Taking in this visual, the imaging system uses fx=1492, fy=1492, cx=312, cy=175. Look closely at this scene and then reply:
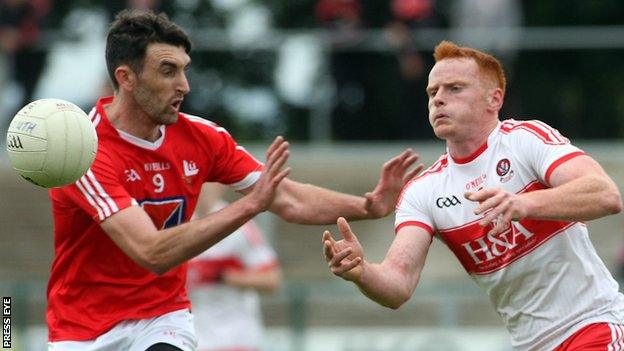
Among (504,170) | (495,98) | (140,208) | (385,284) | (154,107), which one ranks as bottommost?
(385,284)

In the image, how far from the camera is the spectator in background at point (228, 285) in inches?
468

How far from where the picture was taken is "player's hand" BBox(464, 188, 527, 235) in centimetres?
686

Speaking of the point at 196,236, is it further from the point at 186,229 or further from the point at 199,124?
the point at 199,124

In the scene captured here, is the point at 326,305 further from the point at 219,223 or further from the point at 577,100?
the point at 219,223

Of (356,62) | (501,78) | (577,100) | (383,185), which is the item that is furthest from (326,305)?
(501,78)

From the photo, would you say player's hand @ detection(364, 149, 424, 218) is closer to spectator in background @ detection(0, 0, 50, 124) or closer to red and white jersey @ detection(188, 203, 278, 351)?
red and white jersey @ detection(188, 203, 278, 351)

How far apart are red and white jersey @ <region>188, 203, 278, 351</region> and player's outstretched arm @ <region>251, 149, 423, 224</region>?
3.02 m

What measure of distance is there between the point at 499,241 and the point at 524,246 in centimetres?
13

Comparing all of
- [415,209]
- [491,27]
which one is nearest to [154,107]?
[415,209]

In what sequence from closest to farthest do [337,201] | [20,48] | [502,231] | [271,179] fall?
[502,231], [271,179], [337,201], [20,48]

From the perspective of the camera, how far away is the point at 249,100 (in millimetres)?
17547

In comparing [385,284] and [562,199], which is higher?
[562,199]

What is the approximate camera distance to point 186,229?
8016 millimetres

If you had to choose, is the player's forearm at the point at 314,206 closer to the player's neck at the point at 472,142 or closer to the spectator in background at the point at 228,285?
the player's neck at the point at 472,142
